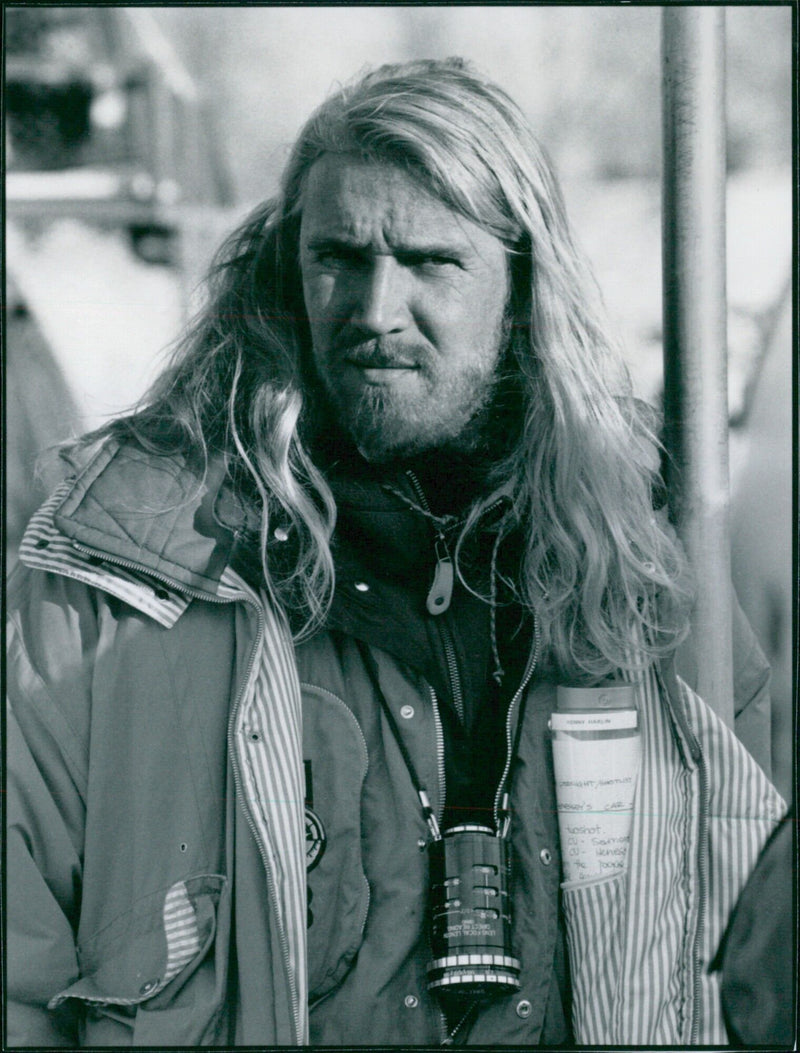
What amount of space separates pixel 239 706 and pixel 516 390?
2.53 feet

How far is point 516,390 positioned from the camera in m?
2.32

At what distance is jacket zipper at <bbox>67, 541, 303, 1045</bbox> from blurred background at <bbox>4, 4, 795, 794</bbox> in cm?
30

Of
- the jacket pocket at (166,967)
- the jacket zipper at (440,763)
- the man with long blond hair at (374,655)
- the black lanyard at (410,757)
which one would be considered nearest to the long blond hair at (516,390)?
the man with long blond hair at (374,655)

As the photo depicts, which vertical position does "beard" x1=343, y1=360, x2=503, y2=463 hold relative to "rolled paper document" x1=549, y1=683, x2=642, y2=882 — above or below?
above

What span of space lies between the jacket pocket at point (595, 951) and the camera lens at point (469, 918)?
0.39 feet

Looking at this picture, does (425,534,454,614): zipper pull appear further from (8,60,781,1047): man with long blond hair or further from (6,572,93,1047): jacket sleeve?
(6,572,93,1047): jacket sleeve

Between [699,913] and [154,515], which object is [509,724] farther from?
[154,515]

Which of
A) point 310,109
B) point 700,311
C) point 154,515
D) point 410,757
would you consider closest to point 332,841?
point 410,757

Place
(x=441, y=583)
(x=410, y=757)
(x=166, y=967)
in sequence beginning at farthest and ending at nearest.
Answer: (x=441, y=583) → (x=410, y=757) → (x=166, y=967)

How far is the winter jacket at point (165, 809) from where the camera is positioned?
1989 millimetres

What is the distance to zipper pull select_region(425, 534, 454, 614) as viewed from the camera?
7.18ft

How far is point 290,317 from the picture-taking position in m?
2.27


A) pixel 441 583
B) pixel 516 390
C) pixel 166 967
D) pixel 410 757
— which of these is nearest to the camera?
pixel 166 967

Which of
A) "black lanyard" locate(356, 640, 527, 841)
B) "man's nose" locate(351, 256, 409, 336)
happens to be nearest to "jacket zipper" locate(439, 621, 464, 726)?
"black lanyard" locate(356, 640, 527, 841)
